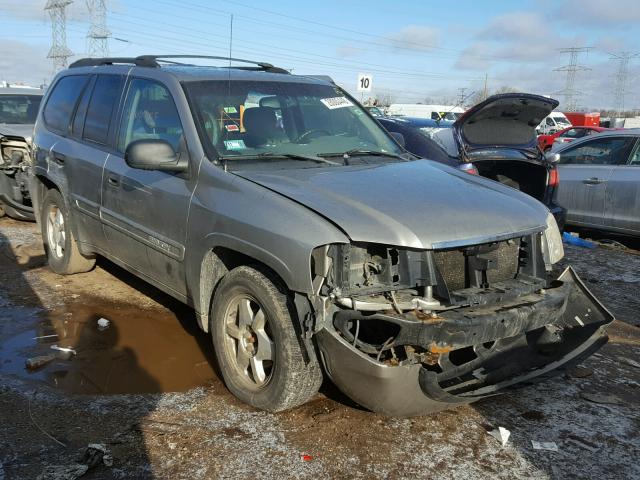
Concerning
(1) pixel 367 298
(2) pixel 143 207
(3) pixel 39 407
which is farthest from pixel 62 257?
(1) pixel 367 298

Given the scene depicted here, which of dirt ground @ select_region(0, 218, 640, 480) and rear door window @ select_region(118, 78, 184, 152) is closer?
dirt ground @ select_region(0, 218, 640, 480)

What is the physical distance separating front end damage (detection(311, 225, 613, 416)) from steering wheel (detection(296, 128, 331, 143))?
1.41 meters

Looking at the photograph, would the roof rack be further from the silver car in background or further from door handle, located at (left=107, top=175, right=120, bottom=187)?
the silver car in background

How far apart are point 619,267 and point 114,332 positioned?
223 inches

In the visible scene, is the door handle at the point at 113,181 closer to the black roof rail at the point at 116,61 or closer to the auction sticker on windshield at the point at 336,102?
the black roof rail at the point at 116,61

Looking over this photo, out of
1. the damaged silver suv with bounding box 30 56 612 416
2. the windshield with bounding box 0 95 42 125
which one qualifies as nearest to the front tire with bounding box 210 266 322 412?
the damaged silver suv with bounding box 30 56 612 416

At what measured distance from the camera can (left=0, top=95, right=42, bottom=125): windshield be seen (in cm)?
1006

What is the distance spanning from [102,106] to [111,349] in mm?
2024

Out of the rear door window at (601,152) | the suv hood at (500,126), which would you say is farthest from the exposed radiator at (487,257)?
the rear door window at (601,152)

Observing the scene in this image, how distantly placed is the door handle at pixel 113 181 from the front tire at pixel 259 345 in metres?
1.44

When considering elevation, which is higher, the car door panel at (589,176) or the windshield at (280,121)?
the windshield at (280,121)

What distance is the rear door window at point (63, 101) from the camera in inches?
221

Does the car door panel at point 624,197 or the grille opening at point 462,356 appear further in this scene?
the car door panel at point 624,197

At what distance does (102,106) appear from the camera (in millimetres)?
5109
